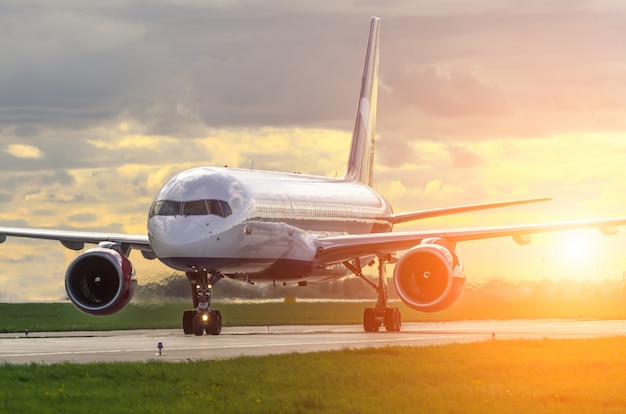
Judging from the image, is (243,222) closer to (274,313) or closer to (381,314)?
(381,314)

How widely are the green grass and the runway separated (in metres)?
3.43

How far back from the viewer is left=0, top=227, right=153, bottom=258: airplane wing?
151 feet

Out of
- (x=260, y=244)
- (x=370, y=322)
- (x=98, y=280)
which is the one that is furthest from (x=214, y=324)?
(x=370, y=322)

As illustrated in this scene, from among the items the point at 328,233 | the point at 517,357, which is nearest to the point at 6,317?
the point at 328,233

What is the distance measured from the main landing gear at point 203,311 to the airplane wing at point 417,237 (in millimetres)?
5707

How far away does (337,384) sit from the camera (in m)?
24.1

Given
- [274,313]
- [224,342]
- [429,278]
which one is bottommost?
[224,342]

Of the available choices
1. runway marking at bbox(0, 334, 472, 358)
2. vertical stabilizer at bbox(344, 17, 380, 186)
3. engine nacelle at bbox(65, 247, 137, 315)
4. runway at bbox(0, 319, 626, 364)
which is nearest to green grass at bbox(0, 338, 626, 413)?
runway at bbox(0, 319, 626, 364)

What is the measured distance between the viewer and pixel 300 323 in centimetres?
5625

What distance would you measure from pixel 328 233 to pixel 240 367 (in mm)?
23253

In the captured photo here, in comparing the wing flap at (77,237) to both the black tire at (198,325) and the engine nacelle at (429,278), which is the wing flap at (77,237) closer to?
the black tire at (198,325)

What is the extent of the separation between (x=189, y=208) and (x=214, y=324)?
436cm

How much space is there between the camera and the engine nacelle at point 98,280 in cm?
4181

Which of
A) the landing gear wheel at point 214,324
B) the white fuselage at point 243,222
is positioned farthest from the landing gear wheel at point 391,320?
the landing gear wheel at point 214,324
